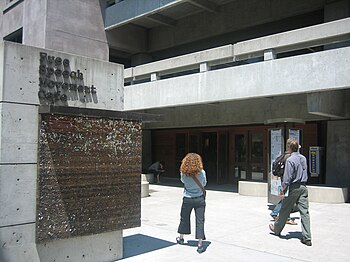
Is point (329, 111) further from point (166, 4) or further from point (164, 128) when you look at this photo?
point (164, 128)

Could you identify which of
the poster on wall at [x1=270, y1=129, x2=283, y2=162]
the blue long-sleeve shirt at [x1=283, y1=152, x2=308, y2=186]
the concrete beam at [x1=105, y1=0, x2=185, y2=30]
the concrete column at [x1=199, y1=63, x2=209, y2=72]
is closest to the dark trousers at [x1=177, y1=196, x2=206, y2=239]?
the blue long-sleeve shirt at [x1=283, y1=152, x2=308, y2=186]

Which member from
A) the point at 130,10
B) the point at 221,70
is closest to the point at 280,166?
the point at 221,70

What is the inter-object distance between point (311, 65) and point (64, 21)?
49.2 ft

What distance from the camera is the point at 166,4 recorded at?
18188mm

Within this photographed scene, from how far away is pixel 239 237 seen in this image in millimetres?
7703

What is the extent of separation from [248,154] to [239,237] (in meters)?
10.8

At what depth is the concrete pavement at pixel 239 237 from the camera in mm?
6410

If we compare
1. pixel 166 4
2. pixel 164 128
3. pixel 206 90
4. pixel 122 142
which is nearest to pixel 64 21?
pixel 166 4

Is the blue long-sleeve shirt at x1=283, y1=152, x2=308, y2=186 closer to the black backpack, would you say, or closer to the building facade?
the black backpack

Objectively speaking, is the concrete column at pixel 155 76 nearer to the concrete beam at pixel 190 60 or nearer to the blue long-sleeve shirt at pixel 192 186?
the concrete beam at pixel 190 60

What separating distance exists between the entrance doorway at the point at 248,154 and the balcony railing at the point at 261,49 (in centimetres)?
466

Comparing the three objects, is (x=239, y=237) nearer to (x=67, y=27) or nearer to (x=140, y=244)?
(x=140, y=244)

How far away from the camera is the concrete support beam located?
12.3 meters

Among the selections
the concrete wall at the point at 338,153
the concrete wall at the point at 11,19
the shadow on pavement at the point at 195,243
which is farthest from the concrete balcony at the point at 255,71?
the concrete wall at the point at 11,19
